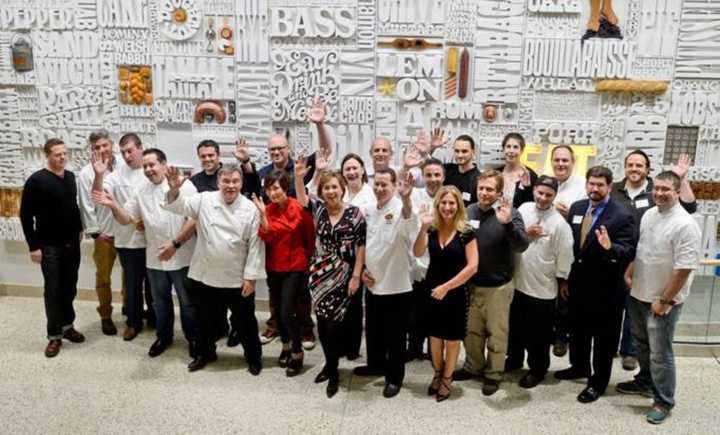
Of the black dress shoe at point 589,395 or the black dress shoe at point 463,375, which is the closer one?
the black dress shoe at point 589,395

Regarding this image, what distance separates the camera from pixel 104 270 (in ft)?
16.2

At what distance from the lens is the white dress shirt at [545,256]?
3.81 m

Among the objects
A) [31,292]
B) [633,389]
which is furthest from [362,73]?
[31,292]

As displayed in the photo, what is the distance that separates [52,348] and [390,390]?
253cm

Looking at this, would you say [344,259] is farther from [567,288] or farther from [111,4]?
[111,4]

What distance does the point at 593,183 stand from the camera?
375 centimetres

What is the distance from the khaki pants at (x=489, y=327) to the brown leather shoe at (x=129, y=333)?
8.51 feet

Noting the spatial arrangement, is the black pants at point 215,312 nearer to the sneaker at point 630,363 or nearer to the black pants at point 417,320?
the black pants at point 417,320

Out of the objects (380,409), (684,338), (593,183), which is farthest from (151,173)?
(684,338)

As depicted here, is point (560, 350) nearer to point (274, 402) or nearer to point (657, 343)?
point (657, 343)

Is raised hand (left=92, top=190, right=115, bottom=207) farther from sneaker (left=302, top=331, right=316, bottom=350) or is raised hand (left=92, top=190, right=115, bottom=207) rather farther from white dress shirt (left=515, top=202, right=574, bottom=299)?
white dress shirt (left=515, top=202, right=574, bottom=299)

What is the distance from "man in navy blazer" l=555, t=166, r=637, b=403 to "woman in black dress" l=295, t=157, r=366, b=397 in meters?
1.37

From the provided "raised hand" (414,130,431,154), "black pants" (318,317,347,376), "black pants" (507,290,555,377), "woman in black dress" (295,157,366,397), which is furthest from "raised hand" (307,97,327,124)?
"black pants" (507,290,555,377)

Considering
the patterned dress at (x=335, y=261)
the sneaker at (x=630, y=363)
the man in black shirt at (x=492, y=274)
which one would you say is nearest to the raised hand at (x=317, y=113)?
the patterned dress at (x=335, y=261)
